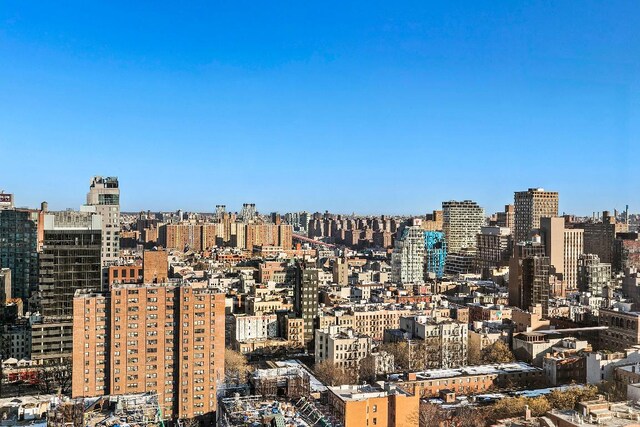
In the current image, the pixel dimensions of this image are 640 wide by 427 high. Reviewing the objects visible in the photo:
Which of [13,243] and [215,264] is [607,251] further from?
[13,243]

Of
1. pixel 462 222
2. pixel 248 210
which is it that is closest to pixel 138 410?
pixel 462 222

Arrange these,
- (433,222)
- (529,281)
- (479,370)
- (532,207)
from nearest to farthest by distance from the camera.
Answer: (479,370) → (529,281) → (532,207) → (433,222)

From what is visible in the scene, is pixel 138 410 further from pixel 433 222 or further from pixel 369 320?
pixel 433 222

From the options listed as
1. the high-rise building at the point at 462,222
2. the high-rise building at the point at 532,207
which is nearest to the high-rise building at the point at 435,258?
the high-rise building at the point at 532,207

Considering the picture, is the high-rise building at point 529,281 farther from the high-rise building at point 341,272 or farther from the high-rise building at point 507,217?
the high-rise building at point 507,217

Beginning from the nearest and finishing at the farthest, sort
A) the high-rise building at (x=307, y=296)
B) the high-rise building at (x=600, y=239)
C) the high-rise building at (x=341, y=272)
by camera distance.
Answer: the high-rise building at (x=307, y=296) < the high-rise building at (x=341, y=272) < the high-rise building at (x=600, y=239)

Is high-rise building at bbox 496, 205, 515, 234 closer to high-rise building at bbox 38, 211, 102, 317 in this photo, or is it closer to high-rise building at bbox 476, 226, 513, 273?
high-rise building at bbox 476, 226, 513, 273
